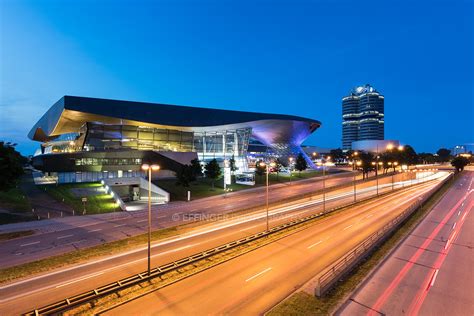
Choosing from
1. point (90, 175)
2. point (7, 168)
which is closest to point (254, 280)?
point (7, 168)

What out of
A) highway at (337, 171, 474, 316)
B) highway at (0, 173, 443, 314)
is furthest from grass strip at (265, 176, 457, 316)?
highway at (0, 173, 443, 314)

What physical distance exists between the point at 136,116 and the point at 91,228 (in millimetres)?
39843

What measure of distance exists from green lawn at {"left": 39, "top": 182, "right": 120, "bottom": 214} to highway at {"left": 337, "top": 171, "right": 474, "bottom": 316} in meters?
34.4

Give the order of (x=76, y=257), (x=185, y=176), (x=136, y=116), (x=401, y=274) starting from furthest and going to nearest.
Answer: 1. (x=136, y=116)
2. (x=185, y=176)
3. (x=76, y=257)
4. (x=401, y=274)

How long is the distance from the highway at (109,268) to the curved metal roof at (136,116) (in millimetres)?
44379

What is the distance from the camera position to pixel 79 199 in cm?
4106

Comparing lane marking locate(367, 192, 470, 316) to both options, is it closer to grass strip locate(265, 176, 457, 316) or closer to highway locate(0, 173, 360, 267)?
grass strip locate(265, 176, 457, 316)

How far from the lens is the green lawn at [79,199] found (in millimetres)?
37156

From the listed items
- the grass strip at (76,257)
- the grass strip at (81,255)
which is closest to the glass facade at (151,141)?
the grass strip at (81,255)

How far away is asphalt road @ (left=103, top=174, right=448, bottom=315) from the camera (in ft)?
38.1

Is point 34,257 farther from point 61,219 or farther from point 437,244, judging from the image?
point 437,244

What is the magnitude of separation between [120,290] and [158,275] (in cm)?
211

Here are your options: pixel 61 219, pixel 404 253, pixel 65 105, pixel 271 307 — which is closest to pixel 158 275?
pixel 271 307

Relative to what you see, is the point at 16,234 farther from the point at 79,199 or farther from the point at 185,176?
the point at 185,176
